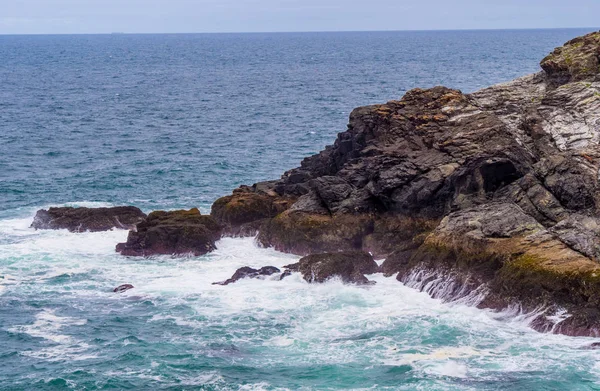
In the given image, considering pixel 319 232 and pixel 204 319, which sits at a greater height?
pixel 319 232

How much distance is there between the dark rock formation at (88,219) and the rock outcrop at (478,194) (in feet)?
17.8

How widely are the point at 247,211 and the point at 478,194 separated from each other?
14.0 meters

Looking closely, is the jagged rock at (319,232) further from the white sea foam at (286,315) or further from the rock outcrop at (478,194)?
the white sea foam at (286,315)

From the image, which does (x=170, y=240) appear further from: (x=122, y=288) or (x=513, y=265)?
(x=513, y=265)

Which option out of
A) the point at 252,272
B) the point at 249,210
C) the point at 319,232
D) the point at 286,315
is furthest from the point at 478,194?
the point at 249,210

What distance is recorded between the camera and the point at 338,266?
130ft

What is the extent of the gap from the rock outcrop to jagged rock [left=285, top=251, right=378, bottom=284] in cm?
21

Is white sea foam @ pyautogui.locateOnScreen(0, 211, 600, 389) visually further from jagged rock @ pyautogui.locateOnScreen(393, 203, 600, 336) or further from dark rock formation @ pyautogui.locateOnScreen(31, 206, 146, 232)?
dark rock formation @ pyautogui.locateOnScreen(31, 206, 146, 232)

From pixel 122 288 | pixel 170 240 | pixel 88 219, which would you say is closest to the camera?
pixel 122 288

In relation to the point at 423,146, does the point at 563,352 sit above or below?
below

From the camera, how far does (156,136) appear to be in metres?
88.2

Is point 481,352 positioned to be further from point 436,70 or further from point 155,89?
point 436,70

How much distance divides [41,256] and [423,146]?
2160 cm

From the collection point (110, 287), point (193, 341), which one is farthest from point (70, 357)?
point (110, 287)
